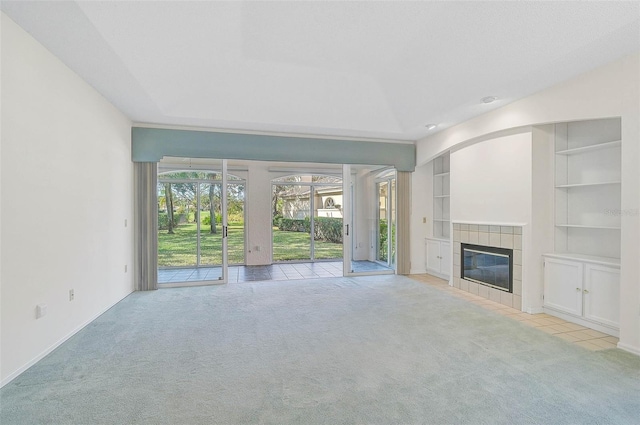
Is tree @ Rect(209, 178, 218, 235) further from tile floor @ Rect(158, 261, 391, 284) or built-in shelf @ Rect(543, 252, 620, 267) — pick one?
built-in shelf @ Rect(543, 252, 620, 267)

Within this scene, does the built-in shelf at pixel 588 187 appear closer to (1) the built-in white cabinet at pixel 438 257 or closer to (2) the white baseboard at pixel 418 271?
(1) the built-in white cabinet at pixel 438 257

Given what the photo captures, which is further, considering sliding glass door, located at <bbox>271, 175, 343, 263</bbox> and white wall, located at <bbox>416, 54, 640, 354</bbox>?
sliding glass door, located at <bbox>271, 175, 343, 263</bbox>

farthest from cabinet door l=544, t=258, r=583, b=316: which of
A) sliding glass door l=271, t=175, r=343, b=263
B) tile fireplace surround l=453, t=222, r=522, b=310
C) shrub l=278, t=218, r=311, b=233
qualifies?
shrub l=278, t=218, r=311, b=233

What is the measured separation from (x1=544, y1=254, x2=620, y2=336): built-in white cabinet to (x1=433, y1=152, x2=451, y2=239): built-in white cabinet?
8.31 ft

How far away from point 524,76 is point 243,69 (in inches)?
126

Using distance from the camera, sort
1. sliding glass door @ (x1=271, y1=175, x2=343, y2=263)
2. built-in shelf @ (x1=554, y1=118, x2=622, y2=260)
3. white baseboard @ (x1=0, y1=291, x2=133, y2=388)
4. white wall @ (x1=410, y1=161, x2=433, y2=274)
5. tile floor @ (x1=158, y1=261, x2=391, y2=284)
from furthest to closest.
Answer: sliding glass door @ (x1=271, y1=175, x2=343, y2=263)
white wall @ (x1=410, y1=161, x2=433, y2=274)
tile floor @ (x1=158, y1=261, x2=391, y2=284)
built-in shelf @ (x1=554, y1=118, x2=622, y2=260)
white baseboard @ (x1=0, y1=291, x2=133, y2=388)

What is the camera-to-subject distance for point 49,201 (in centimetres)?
301

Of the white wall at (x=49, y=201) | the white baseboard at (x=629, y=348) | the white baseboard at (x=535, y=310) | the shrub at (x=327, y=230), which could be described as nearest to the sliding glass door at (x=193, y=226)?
the white wall at (x=49, y=201)

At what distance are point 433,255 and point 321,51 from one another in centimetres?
455

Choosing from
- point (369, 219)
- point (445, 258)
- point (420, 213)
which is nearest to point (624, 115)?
point (445, 258)

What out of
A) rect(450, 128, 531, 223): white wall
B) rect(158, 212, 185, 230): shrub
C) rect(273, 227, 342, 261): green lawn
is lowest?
rect(273, 227, 342, 261): green lawn

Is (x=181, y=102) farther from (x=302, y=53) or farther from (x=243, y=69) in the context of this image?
(x=302, y=53)

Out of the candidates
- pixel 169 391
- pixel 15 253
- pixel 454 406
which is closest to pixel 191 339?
pixel 169 391

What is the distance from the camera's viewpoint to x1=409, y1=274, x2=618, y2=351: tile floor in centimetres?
322
